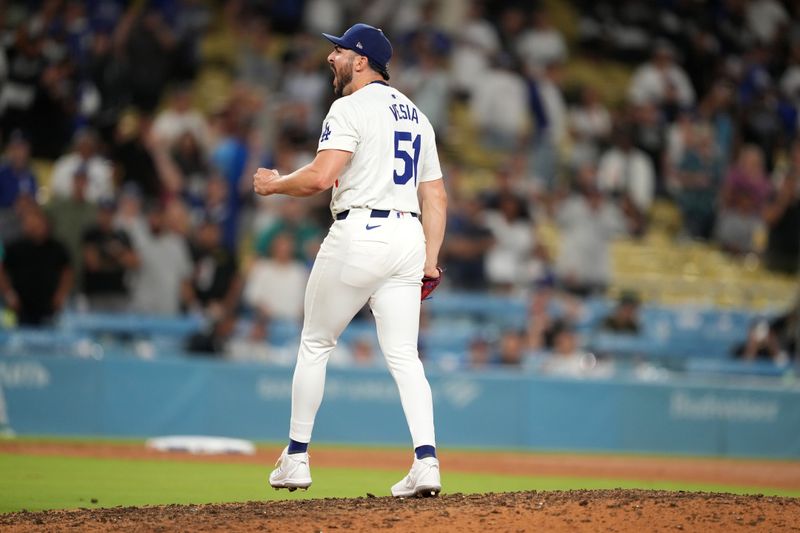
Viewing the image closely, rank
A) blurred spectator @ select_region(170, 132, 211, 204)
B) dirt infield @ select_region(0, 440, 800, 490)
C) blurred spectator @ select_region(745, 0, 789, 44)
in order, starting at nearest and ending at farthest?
dirt infield @ select_region(0, 440, 800, 490), blurred spectator @ select_region(170, 132, 211, 204), blurred spectator @ select_region(745, 0, 789, 44)

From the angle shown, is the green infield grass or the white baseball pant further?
the green infield grass

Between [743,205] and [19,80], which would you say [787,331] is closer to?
[743,205]

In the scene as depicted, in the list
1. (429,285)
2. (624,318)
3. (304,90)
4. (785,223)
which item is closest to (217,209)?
(304,90)

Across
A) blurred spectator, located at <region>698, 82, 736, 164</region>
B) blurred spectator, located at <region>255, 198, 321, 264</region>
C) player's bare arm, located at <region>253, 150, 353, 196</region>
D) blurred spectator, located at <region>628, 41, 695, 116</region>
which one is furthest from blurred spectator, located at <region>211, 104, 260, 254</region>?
player's bare arm, located at <region>253, 150, 353, 196</region>

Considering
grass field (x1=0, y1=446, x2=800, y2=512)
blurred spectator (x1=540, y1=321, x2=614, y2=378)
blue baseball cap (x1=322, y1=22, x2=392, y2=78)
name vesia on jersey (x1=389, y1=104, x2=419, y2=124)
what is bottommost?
grass field (x1=0, y1=446, x2=800, y2=512)

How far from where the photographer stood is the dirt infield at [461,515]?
17.5 ft

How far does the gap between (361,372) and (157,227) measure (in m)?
2.65

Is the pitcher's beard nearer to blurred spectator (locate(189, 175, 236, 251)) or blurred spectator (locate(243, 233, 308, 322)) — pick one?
blurred spectator (locate(243, 233, 308, 322))

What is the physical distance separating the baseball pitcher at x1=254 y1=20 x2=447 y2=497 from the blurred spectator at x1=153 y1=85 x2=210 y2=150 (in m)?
8.79

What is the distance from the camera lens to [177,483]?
26.6 ft

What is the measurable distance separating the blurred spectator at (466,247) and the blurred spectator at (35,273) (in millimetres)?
4241

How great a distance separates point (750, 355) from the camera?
1443cm

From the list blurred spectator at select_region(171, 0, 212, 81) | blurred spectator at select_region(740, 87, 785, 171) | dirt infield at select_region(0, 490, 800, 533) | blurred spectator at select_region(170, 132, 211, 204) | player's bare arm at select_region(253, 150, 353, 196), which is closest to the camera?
dirt infield at select_region(0, 490, 800, 533)

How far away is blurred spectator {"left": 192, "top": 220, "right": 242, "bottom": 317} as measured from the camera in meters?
13.5
